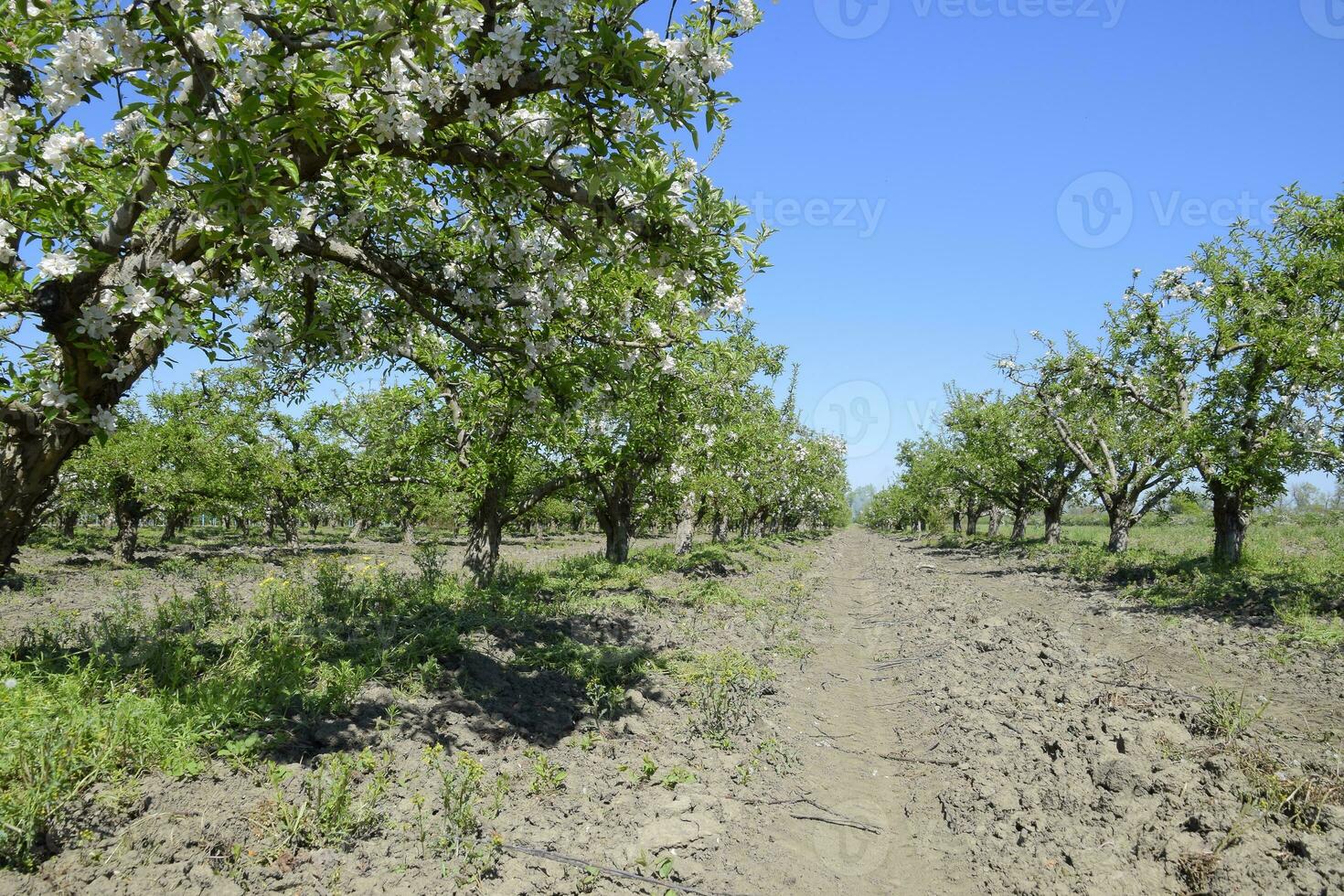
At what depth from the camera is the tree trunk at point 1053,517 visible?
110 feet

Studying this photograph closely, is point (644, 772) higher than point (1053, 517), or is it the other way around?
point (1053, 517)

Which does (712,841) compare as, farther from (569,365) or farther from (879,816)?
(569,365)

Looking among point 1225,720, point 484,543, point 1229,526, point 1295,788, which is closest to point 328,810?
point 1295,788

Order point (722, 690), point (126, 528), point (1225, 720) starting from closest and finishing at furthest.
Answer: point (1225, 720) → point (722, 690) → point (126, 528)

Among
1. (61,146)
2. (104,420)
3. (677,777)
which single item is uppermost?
(61,146)

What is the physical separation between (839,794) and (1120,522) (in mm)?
24492

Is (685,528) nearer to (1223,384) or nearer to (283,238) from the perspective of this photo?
(1223,384)

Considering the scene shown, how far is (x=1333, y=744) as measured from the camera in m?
6.12

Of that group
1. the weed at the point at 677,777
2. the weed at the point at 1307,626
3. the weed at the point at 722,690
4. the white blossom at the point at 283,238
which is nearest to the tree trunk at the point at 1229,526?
the weed at the point at 1307,626

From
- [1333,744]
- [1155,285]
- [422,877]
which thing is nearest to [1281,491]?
[1155,285]

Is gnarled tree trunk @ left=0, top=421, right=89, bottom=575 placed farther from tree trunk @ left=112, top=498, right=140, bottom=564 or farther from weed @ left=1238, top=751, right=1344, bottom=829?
tree trunk @ left=112, top=498, right=140, bottom=564

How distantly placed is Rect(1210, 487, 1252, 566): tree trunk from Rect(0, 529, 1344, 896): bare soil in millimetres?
9545

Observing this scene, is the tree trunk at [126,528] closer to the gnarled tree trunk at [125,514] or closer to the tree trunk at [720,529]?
the gnarled tree trunk at [125,514]

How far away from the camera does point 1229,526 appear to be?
58.2 feet
